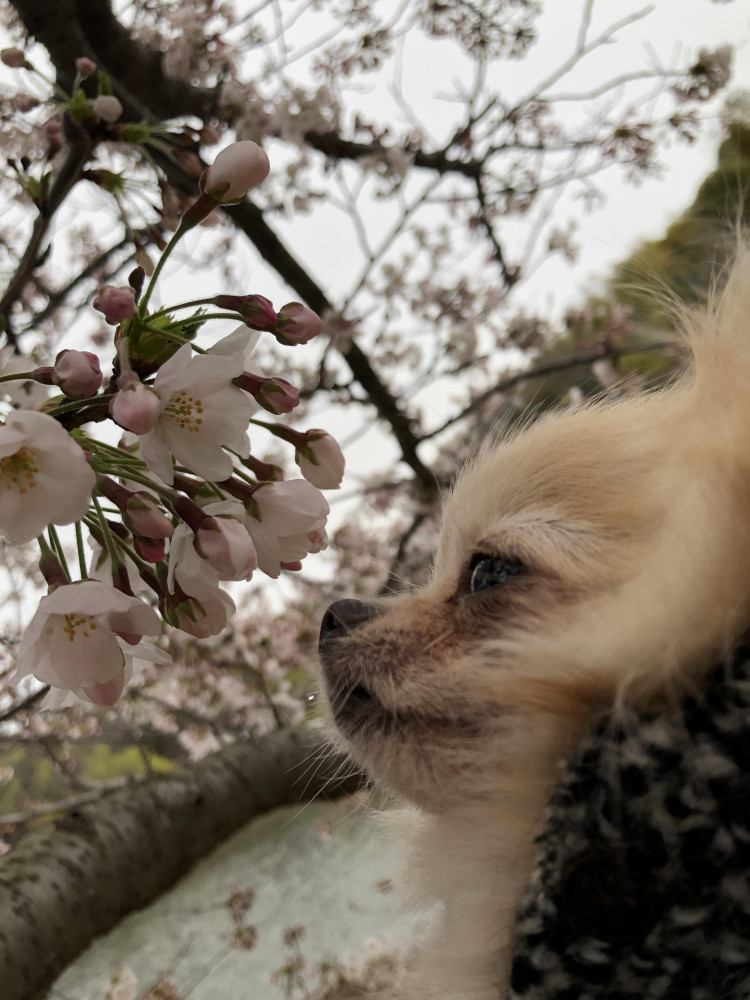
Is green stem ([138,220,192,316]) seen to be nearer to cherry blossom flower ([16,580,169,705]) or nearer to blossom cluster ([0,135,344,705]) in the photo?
blossom cluster ([0,135,344,705])

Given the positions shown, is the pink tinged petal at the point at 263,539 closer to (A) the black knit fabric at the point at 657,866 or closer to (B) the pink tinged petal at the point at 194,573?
(B) the pink tinged petal at the point at 194,573

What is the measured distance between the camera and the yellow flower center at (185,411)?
0.31m

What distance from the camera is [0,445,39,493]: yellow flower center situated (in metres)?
0.27

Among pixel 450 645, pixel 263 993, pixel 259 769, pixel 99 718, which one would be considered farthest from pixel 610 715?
pixel 99 718

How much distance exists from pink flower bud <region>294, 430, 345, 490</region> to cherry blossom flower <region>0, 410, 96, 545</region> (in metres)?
0.15

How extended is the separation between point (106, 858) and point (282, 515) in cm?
68

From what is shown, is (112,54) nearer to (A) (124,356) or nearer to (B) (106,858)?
(A) (124,356)

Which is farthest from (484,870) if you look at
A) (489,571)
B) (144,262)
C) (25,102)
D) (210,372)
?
(25,102)

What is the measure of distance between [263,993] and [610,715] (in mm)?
1292

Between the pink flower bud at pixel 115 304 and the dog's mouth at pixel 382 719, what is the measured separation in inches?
11.9

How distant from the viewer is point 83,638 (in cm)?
31

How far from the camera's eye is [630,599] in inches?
13.3

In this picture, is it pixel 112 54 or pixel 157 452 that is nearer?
pixel 157 452

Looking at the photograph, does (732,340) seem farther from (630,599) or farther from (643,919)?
(643,919)
